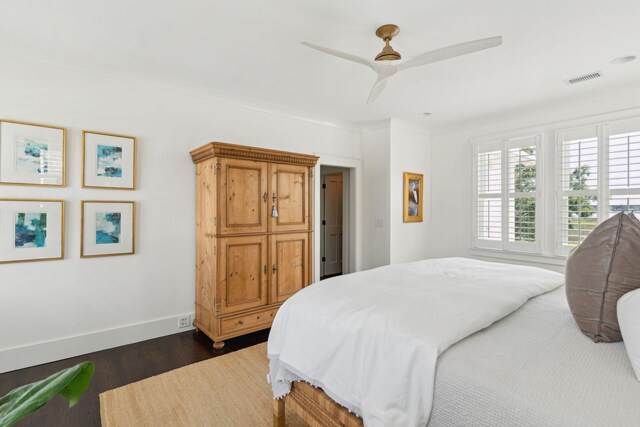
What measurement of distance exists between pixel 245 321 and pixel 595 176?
4.21 metres

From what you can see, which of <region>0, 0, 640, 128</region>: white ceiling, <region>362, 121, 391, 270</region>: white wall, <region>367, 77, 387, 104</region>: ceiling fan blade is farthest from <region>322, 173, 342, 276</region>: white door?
<region>367, 77, 387, 104</region>: ceiling fan blade

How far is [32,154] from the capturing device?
266 cm

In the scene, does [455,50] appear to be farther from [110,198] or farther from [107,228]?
[107,228]

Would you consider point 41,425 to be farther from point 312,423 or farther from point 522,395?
point 522,395

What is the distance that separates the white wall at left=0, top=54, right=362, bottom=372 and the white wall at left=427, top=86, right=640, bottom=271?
315 centimetres

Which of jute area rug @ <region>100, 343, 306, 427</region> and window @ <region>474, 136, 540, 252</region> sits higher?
window @ <region>474, 136, 540, 252</region>

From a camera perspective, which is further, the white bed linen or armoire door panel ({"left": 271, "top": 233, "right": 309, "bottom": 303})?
armoire door panel ({"left": 271, "top": 233, "right": 309, "bottom": 303})

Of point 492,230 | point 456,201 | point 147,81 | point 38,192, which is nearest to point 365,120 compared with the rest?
point 456,201

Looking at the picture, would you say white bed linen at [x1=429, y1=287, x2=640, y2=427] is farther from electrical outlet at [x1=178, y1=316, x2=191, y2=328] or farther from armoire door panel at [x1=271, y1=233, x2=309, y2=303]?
electrical outlet at [x1=178, y1=316, x2=191, y2=328]

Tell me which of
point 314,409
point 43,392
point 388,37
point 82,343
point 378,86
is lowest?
point 82,343

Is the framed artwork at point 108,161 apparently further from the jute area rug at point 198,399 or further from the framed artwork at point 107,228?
the jute area rug at point 198,399

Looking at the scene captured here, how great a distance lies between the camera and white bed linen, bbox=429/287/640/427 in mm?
852

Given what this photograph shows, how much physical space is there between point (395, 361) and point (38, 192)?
10.3 ft

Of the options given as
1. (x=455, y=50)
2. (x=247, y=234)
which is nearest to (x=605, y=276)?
(x=455, y=50)
